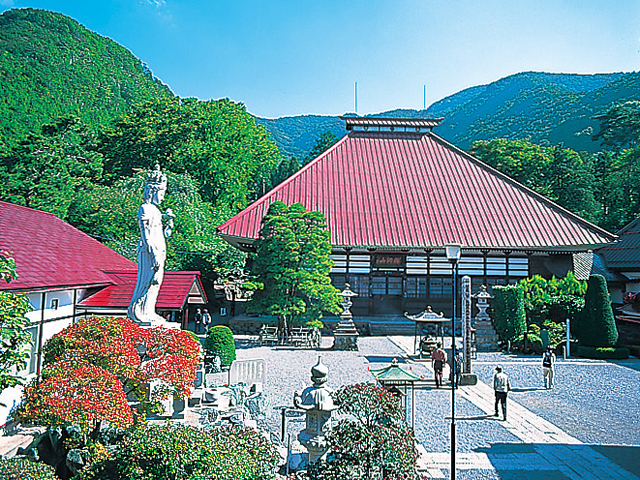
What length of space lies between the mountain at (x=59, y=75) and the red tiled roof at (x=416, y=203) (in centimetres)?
2370

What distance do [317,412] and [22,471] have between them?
3.75 metres

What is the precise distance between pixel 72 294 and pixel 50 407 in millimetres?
7695

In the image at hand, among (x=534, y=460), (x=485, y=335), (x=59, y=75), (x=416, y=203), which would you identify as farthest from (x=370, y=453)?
(x=59, y=75)

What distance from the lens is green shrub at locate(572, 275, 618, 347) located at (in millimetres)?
20266

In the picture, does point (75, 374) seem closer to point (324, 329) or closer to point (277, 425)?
point (277, 425)

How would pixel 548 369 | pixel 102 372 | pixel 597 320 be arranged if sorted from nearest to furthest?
pixel 102 372 < pixel 548 369 < pixel 597 320

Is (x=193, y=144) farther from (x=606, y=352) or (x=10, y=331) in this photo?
(x=10, y=331)

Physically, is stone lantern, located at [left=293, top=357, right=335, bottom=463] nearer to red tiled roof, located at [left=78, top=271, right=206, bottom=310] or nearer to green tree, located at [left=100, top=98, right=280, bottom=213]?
red tiled roof, located at [left=78, top=271, right=206, bottom=310]

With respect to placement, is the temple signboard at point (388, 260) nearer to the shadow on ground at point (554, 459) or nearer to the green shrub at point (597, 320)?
the green shrub at point (597, 320)

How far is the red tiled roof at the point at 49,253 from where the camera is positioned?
35.7ft

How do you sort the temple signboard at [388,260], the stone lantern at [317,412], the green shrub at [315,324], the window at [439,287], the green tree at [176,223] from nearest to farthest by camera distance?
the stone lantern at [317,412] → the green shrub at [315,324] → the green tree at [176,223] → the temple signboard at [388,260] → the window at [439,287]

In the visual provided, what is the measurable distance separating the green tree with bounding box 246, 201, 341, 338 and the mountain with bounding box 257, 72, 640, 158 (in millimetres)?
38078

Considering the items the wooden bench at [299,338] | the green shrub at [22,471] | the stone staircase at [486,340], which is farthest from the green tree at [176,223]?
the green shrub at [22,471]

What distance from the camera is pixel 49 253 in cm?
1297
